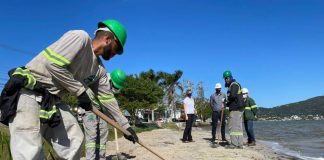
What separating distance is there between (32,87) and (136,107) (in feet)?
120

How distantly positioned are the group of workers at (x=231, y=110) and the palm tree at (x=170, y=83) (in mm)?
44324

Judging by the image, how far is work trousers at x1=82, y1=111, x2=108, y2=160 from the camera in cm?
682

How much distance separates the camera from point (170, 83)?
199 ft

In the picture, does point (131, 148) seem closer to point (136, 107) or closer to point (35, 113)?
point (35, 113)

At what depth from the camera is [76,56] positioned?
11.5 ft

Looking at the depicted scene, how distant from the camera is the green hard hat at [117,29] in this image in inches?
149

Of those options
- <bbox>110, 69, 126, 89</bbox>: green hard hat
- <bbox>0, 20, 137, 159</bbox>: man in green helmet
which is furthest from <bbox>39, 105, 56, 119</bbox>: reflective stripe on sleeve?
<bbox>110, 69, 126, 89</bbox>: green hard hat

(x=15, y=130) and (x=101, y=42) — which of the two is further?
(x=101, y=42)

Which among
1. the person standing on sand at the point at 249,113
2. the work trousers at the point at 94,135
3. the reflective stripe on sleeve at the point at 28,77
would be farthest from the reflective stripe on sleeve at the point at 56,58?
the person standing on sand at the point at 249,113

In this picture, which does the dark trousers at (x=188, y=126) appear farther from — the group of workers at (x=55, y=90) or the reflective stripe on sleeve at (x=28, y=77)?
the reflective stripe on sleeve at (x=28, y=77)

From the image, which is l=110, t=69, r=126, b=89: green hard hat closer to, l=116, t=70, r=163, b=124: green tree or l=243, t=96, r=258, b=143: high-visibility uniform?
l=243, t=96, r=258, b=143: high-visibility uniform

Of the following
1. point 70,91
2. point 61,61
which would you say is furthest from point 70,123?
point 61,61

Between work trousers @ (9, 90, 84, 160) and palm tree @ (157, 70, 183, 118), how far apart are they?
54.1 metres

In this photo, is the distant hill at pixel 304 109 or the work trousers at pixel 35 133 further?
the distant hill at pixel 304 109
